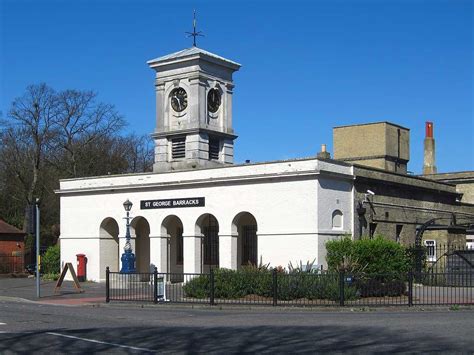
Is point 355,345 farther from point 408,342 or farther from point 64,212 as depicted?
point 64,212

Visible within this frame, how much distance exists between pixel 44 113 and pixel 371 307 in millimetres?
40336

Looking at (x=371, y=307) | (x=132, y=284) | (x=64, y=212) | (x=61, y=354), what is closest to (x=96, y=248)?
(x=64, y=212)

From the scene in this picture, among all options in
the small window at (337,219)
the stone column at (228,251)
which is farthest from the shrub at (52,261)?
the small window at (337,219)

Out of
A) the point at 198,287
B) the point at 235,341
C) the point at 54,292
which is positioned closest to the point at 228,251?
the point at 54,292

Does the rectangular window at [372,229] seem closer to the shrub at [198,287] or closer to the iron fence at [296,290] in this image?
the iron fence at [296,290]

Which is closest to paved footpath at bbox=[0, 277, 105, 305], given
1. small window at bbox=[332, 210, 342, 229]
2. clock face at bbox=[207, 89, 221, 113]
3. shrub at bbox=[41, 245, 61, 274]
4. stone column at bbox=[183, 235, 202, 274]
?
shrub at bbox=[41, 245, 61, 274]

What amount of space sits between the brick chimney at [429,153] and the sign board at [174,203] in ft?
107

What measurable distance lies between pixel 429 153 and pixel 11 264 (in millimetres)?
35420

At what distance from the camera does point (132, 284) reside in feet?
93.5

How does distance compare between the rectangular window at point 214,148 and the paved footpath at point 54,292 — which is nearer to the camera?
the paved footpath at point 54,292

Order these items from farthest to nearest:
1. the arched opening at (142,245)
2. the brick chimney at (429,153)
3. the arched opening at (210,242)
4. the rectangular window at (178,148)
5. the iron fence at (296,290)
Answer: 1. the brick chimney at (429,153)
2. the arched opening at (142,245)
3. the rectangular window at (178,148)
4. the arched opening at (210,242)
5. the iron fence at (296,290)

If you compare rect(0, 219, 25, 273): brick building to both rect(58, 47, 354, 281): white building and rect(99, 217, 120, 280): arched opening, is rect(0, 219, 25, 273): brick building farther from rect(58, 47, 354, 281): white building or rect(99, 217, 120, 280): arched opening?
rect(99, 217, 120, 280): arched opening

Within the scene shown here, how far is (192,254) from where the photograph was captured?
3491 cm

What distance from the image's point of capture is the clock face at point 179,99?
3856 cm
